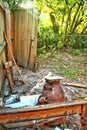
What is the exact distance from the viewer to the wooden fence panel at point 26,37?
6.72 m

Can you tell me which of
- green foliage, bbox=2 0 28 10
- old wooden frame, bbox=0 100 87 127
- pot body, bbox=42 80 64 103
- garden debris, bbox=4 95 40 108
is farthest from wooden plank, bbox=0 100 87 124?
green foliage, bbox=2 0 28 10

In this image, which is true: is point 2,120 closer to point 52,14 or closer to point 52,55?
point 52,55

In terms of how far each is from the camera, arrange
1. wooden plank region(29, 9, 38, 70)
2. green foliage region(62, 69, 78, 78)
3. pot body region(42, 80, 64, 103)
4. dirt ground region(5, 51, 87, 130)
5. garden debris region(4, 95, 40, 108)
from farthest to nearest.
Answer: green foliage region(62, 69, 78, 78) → wooden plank region(29, 9, 38, 70) → dirt ground region(5, 51, 87, 130) → garden debris region(4, 95, 40, 108) → pot body region(42, 80, 64, 103)

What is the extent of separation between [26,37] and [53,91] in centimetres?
317

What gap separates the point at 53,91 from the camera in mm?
3996

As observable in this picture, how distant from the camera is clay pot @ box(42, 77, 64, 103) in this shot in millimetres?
3970

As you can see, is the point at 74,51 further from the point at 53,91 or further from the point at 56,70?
the point at 53,91

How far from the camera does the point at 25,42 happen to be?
22.7 ft

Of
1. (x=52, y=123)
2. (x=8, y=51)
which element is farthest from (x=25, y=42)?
(x=52, y=123)

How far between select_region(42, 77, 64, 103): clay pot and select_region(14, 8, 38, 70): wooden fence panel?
297 cm

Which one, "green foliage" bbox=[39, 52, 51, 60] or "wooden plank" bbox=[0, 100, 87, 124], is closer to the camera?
"wooden plank" bbox=[0, 100, 87, 124]

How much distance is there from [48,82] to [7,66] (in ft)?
5.02

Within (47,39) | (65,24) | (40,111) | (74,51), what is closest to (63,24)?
(65,24)

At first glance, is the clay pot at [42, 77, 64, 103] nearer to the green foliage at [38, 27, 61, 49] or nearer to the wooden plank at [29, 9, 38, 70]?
the wooden plank at [29, 9, 38, 70]
